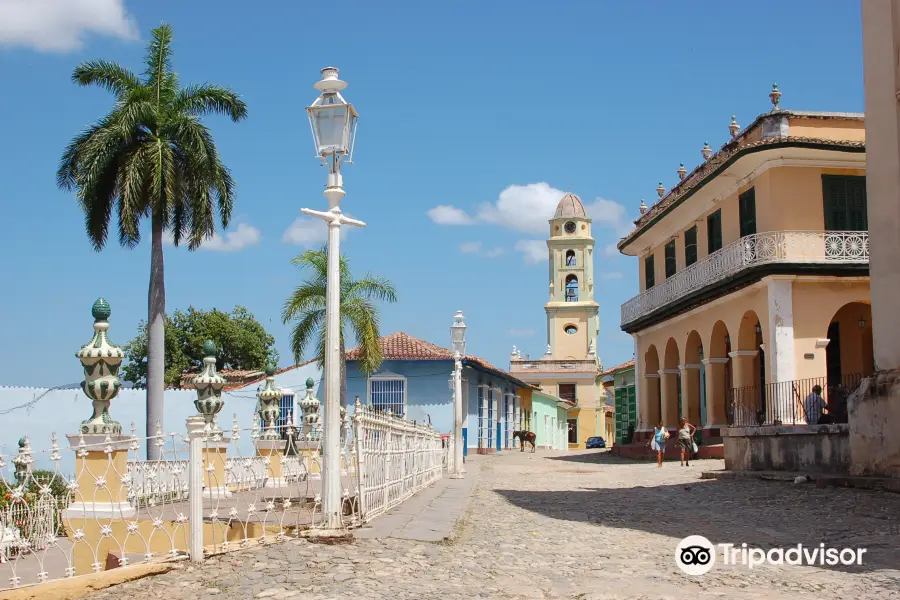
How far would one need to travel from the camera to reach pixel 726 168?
22.4 m

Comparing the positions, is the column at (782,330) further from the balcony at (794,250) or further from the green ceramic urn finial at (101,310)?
the green ceramic urn finial at (101,310)

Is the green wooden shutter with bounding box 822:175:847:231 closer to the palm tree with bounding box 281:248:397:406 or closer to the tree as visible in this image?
the palm tree with bounding box 281:248:397:406

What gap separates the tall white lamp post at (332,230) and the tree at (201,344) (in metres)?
41.5

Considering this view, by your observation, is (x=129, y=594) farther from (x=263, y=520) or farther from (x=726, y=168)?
(x=726, y=168)

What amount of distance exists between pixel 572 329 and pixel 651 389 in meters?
35.0

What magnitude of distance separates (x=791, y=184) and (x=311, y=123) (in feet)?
49.6

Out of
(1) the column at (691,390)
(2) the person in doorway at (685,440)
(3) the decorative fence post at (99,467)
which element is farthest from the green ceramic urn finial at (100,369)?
(1) the column at (691,390)

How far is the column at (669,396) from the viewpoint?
28.9 meters

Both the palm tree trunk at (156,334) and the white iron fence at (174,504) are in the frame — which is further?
the palm tree trunk at (156,334)

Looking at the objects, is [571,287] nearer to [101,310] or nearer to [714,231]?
[714,231]

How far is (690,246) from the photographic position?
26.9 m

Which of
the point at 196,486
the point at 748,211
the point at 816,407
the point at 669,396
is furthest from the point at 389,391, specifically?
the point at 196,486

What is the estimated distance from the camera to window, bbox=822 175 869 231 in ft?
69.6

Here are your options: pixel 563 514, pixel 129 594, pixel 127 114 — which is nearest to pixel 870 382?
pixel 563 514
